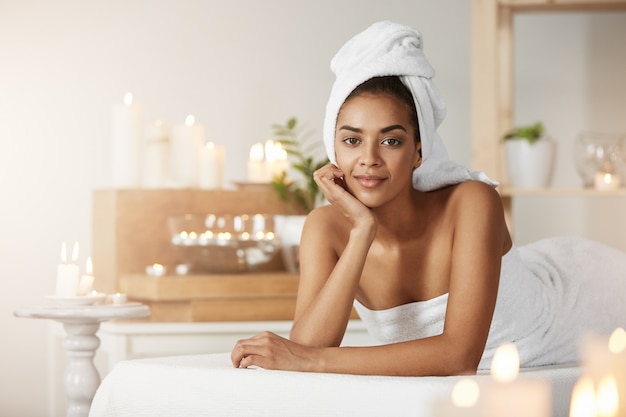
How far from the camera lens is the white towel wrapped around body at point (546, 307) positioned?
1765mm

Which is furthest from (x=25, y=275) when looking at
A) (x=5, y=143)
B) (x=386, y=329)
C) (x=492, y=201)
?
(x=492, y=201)

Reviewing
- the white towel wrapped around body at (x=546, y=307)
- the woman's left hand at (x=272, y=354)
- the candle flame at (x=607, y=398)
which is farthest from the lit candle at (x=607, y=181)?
the candle flame at (x=607, y=398)

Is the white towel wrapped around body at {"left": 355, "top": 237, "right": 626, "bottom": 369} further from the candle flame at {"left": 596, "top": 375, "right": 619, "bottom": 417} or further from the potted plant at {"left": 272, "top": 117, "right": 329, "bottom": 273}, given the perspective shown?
the candle flame at {"left": 596, "top": 375, "right": 619, "bottom": 417}

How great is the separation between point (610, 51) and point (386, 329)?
243 centimetres

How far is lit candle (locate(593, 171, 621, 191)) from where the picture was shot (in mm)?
2963

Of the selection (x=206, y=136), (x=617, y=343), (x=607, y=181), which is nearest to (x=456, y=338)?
(x=617, y=343)

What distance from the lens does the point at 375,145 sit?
1.62m

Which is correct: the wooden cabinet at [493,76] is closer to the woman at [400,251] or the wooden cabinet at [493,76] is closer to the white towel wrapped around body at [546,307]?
the white towel wrapped around body at [546,307]

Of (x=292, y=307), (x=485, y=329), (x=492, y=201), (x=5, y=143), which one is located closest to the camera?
(x=485, y=329)

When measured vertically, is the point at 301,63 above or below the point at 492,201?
above

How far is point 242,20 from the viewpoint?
3758mm

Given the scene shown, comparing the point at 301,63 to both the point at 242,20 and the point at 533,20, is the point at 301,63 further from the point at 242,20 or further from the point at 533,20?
the point at 533,20

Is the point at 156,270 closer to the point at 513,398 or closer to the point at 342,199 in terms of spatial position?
the point at 342,199

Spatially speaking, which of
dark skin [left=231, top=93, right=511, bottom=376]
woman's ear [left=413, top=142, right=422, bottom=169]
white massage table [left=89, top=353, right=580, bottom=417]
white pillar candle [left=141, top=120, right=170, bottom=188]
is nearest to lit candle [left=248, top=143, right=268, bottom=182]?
white pillar candle [left=141, top=120, right=170, bottom=188]
